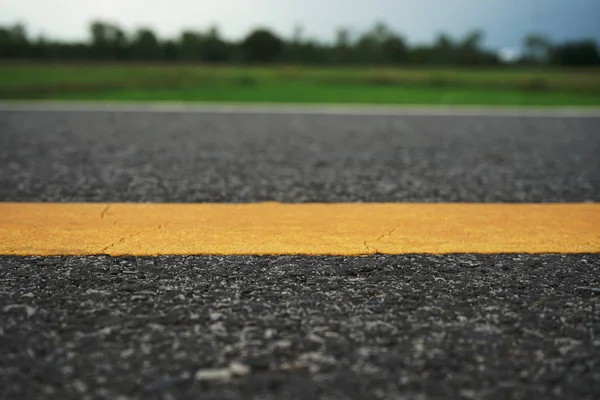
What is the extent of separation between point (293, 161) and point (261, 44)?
74836 mm

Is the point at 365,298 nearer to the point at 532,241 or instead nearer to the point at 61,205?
the point at 532,241

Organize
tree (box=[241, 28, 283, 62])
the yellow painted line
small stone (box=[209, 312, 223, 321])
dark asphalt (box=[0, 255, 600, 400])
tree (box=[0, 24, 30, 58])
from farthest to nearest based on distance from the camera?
tree (box=[241, 28, 283, 62])
tree (box=[0, 24, 30, 58])
the yellow painted line
small stone (box=[209, 312, 223, 321])
dark asphalt (box=[0, 255, 600, 400])

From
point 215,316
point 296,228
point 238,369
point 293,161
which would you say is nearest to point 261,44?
point 293,161

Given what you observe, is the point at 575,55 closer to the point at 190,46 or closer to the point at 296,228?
the point at 190,46

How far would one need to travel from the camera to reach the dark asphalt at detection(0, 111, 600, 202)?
3.05 m

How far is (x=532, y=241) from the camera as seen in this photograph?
2197 mm

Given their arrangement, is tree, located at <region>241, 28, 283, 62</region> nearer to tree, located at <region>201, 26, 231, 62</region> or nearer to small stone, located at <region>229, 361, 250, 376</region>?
tree, located at <region>201, 26, 231, 62</region>

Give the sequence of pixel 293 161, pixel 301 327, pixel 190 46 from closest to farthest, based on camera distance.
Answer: pixel 301 327 < pixel 293 161 < pixel 190 46

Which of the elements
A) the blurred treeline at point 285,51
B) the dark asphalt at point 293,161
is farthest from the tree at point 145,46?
the dark asphalt at point 293,161

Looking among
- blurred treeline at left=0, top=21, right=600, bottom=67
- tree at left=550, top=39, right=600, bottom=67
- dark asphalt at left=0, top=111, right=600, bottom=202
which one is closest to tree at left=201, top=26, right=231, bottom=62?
blurred treeline at left=0, top=21, right=600, bottom=67

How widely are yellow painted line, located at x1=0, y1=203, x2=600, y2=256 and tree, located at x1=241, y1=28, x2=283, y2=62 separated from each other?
Answer: 72954 millimetres

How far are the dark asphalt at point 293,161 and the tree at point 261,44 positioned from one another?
69.5m

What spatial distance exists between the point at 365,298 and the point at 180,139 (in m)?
3.85

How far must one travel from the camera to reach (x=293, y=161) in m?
4.03
